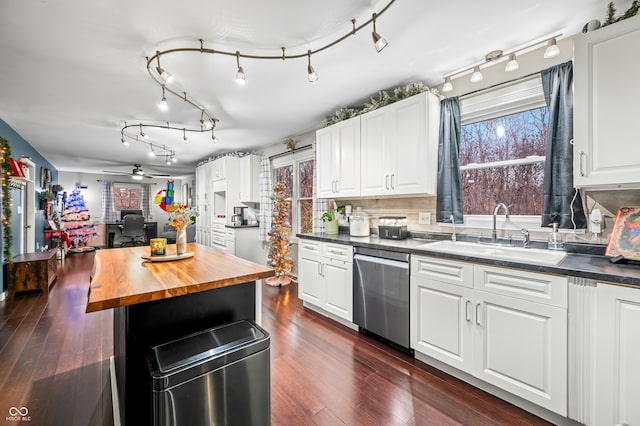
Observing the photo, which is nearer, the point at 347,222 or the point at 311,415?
the point at 311,415

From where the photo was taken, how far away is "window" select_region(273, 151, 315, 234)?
14.2 ft

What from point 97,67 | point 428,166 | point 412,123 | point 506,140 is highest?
point 97,67

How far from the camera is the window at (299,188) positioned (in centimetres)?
434

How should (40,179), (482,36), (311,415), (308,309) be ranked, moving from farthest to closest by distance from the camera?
(40,179)
(308,309)
(482,36)
(311,415)

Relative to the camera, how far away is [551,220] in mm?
1950

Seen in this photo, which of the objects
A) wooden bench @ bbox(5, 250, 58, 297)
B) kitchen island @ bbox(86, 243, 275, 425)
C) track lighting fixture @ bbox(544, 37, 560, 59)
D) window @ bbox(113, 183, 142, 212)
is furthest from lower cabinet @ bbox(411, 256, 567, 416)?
window @ bbox(113, 183, 142, 212)

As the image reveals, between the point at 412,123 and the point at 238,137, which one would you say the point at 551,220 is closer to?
the point at 412,123

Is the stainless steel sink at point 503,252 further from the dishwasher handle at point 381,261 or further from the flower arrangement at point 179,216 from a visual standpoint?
the flower arrangement at point 179,216

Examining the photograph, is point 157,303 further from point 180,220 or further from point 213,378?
point 180,220

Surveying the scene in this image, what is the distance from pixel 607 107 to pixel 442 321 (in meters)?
1.64

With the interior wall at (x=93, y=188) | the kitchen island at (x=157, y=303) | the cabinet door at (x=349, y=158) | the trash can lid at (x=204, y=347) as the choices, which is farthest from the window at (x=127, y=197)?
the trash can lid at (x=204, y=347)

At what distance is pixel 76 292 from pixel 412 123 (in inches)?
199

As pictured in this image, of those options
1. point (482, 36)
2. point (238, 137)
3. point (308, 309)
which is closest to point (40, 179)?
point (238, 137)

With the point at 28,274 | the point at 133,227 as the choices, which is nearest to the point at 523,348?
the point at 28,274
